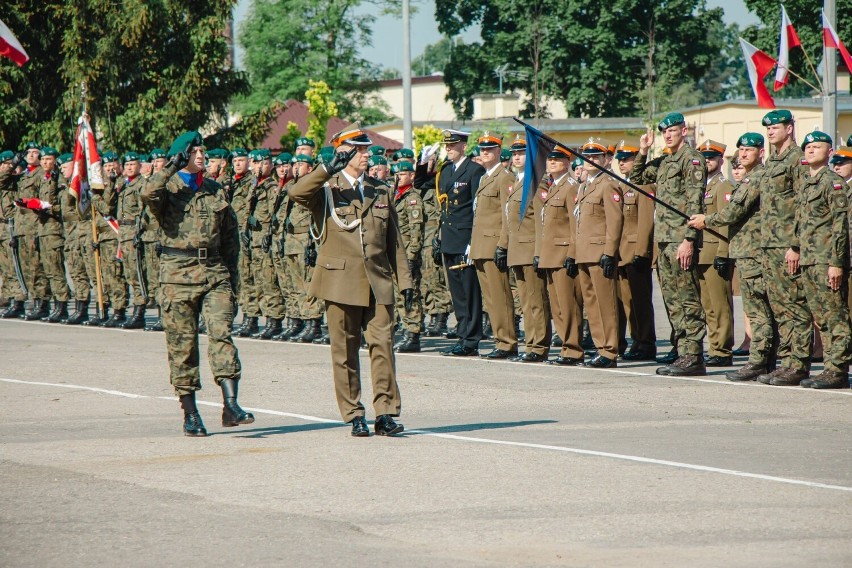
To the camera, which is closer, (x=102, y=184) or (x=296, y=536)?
(x=296, y=536)

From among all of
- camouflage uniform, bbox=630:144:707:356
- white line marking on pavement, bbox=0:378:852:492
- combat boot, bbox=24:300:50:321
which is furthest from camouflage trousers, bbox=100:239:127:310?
camouflage uniform, bbox=630:144:707:356

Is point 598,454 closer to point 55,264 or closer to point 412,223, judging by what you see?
point 412,223

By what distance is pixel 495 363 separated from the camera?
1419cm

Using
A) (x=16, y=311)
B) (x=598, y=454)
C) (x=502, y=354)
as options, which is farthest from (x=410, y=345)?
(x=16, y=311)

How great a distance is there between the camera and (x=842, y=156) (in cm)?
1218

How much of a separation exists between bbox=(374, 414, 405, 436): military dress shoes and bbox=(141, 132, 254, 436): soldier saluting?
96cm

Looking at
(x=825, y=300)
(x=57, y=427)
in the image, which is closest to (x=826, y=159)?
(x=825, y=300)

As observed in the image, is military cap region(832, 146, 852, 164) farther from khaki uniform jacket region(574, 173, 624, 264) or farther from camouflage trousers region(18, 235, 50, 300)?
camouflage trousers region(18, 235, 50, 300)

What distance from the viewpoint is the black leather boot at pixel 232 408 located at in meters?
9.66

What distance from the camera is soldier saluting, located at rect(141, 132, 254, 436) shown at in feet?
31.3

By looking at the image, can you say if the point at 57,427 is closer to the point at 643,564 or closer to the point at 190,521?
the point at 190,521

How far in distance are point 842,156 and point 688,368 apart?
2424 mm

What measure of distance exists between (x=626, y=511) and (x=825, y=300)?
5.59 metres

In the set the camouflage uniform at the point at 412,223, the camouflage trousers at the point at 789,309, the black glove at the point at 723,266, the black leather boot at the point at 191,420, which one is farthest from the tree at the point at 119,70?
the black leather boot at the point at 191,420
